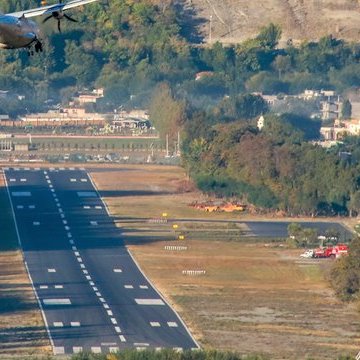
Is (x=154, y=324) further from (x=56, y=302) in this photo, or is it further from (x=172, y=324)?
(x=56, y=302)

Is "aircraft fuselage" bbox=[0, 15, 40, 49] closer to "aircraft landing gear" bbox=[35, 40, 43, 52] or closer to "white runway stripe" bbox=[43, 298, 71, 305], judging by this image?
"aircraft landing gear" bbox=[35, 40, 43, 52]

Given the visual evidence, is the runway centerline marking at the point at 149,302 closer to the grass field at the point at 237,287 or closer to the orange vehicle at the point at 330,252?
the grass field at the point at 237,287

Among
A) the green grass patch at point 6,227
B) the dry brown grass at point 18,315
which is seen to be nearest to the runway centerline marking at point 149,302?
the dry brown grass at point 18,315

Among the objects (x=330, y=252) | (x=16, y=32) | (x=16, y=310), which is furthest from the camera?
A: (x=330, y=252)

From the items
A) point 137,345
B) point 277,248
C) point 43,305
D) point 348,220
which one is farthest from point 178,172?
point 137,345

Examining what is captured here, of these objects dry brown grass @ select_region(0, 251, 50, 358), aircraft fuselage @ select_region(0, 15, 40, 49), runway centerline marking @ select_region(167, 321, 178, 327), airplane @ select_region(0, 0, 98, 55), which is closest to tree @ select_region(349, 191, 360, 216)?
dry brown grass @ select_region(0, 251, 50, 358)

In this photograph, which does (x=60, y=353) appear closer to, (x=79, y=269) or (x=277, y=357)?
(x=277, y=357)

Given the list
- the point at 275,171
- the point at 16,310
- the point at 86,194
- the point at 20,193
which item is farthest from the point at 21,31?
the point at 275,171
